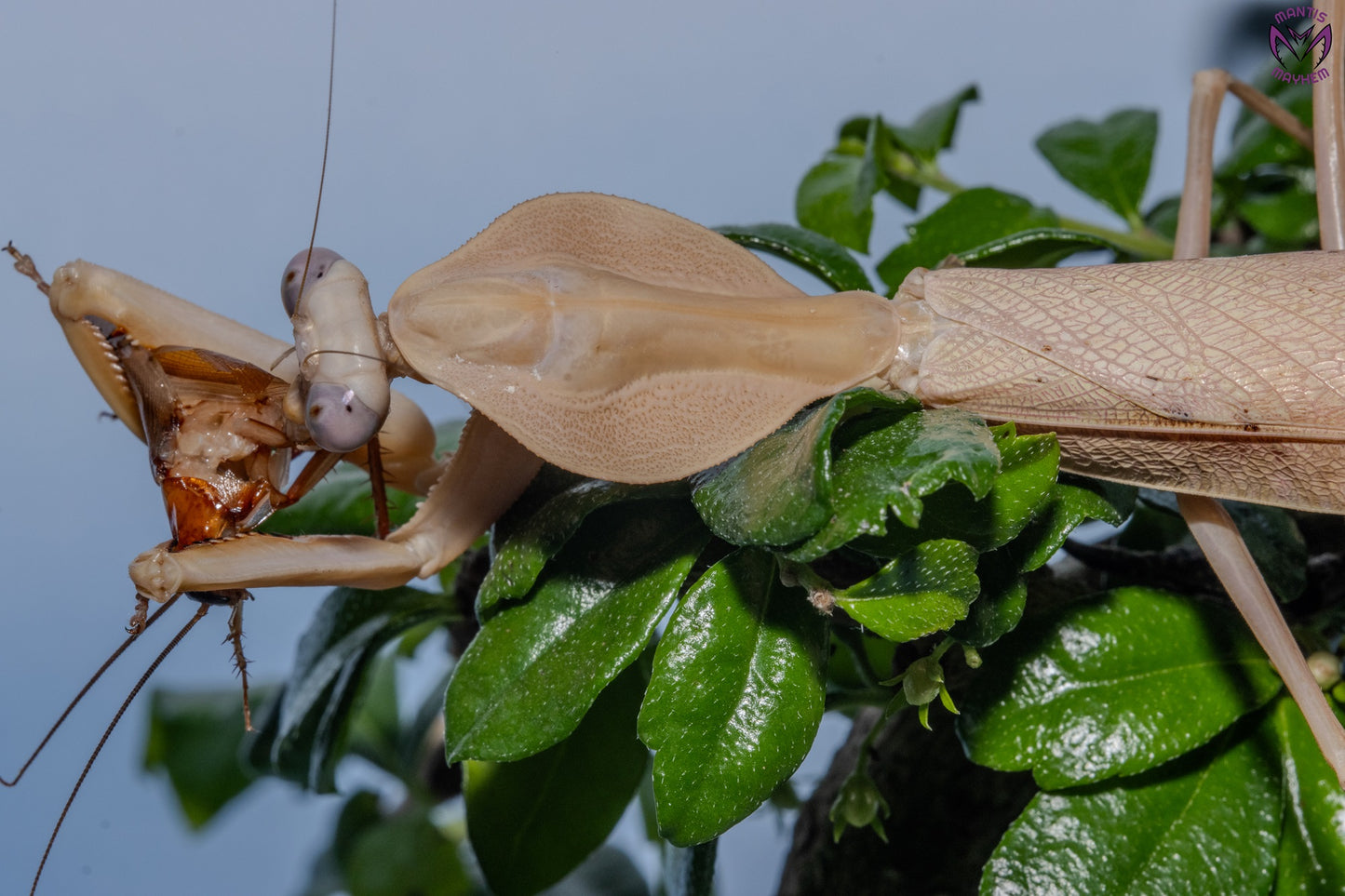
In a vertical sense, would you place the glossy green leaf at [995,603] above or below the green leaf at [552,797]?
above

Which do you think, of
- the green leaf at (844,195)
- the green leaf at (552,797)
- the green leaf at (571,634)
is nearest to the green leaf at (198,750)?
the green leaf at (552,797)

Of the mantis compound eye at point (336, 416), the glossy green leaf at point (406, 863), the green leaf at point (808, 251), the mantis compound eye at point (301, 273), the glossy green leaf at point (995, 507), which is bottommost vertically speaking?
the glossy green leaf at point (406, 863)

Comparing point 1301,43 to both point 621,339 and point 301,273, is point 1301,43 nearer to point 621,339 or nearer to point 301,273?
point 621,339

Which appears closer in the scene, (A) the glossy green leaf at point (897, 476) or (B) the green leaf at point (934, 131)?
(A) the glossy green leaf at point (897, 476)

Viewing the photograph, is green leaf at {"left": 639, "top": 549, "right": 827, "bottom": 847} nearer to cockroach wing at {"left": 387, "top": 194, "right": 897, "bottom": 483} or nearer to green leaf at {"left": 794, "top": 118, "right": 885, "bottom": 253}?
cockroach wing at {"left": 387, "top": 194, "right": 897, "bottom": 483}

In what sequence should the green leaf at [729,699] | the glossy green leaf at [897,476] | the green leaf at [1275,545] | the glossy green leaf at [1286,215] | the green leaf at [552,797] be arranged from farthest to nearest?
the glossy green leaf at [1286,215]
the green leaf at [552,797]
the green leaf at [1275,545]
the green leaf at [729,699]
the glossy green leaf at [897,476]

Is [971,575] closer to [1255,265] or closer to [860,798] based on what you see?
[860,798]

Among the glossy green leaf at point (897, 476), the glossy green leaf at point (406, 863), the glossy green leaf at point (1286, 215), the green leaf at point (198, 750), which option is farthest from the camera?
the green leaf at point (198, 750)

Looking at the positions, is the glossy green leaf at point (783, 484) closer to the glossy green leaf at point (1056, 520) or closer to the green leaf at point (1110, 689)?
the glossy green leaf at point (1056, 520)
